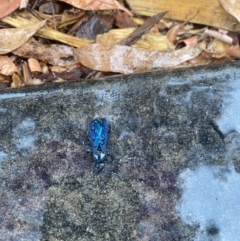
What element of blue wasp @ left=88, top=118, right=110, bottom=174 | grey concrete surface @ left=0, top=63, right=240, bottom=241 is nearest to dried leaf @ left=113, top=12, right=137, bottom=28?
grey concrete surface @ left=0, top=63, right=240, bottom=241

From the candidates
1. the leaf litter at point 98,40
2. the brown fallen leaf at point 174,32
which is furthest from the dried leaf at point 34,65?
the brown fallen leaf at point 174,32

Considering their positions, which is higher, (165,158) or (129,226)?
(165,158)

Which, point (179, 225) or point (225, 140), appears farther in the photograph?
point (225, 140)

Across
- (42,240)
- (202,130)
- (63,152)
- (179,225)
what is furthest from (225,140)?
(42,240)

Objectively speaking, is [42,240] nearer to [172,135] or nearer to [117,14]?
[172,135]

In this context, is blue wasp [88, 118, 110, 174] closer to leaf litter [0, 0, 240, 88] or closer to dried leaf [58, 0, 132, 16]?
leaf litter [0, 0, 240, 88]

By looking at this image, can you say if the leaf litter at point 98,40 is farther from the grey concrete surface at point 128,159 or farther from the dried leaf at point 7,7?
the grey concrete surface at point 128,159

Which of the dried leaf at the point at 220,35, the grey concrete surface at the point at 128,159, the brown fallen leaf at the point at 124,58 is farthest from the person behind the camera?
the dried leaf at the point at 220,35
